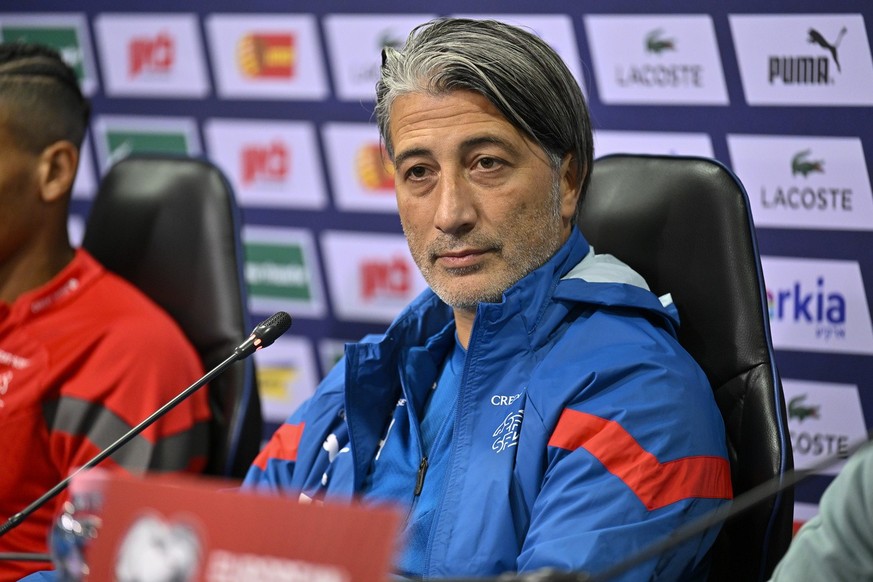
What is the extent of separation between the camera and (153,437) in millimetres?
2078

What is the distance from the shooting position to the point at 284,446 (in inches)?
74.0

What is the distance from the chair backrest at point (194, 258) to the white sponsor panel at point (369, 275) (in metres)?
0.80

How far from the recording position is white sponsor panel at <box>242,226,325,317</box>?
10.6ft

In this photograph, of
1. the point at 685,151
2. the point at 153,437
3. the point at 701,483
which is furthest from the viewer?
the point at 685,151

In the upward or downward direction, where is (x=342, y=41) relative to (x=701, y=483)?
upward

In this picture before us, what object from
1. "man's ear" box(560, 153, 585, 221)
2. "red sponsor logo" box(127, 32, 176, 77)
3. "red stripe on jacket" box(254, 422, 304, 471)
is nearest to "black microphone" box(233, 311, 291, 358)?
"red stripe on jacket" box(254, 422, 304, 471)

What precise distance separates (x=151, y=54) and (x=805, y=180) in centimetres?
199

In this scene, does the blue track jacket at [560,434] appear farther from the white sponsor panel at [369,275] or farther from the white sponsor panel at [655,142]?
the white sponsor panel at [369,275]

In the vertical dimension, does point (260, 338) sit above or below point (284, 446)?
above

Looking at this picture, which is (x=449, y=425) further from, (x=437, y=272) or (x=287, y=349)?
(x=287, y=349)

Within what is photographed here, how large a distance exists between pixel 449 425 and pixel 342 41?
5.58 ft

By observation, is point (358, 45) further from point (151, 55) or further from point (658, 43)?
point (658, 43)

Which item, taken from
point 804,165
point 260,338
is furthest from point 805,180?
point 260,338

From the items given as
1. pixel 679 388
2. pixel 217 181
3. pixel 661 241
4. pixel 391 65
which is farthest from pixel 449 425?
pixel 217 181
